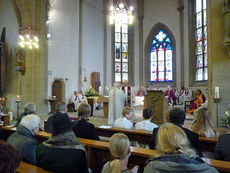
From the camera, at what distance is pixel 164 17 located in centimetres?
1742

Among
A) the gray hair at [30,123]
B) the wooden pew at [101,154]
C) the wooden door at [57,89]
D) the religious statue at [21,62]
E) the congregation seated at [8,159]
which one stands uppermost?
the religious statue at [21,62]

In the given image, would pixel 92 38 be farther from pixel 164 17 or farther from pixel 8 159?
pixel 8 159

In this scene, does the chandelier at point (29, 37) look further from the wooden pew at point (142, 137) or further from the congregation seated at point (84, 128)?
the congregation seated at point (84, 128)

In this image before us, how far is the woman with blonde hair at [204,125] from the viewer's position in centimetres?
314

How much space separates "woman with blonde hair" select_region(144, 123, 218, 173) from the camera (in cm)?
140

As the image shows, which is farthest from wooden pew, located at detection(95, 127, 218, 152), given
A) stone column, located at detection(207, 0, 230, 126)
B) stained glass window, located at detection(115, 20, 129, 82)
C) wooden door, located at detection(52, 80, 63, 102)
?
stained glass window, located at detection(115, 20, 129, 82)

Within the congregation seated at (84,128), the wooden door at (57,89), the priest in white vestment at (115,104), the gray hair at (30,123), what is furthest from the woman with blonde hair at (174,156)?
the wooden door at (57,89)

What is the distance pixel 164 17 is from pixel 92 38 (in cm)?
599

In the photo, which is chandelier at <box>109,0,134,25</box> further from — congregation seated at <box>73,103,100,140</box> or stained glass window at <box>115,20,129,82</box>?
congregation seated at <box>73,103,100,140</box>

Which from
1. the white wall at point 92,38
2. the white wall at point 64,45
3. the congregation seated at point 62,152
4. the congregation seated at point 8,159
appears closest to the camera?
the congregation seated at point 8,159

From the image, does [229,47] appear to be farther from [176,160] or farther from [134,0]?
[134,0]

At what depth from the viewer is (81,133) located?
134 inches

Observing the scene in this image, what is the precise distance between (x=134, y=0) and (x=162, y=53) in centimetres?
496

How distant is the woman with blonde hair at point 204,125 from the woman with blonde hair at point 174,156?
70.0 inches
